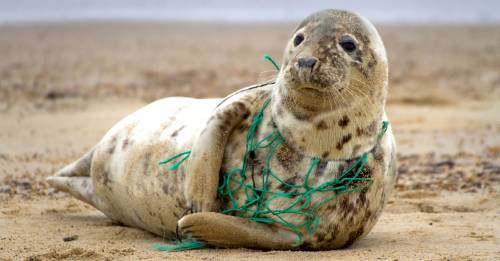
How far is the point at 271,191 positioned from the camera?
4262mm

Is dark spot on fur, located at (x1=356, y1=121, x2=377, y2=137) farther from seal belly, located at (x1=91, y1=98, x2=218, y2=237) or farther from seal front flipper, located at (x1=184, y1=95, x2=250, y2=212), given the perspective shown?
seal belly, located at (x1=91, y1=98, x2=218, y2=237)

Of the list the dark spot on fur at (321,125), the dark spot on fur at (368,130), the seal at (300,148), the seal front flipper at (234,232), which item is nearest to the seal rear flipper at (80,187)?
the seal at (300,148)

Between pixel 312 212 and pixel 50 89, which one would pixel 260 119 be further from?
pixel 50 89

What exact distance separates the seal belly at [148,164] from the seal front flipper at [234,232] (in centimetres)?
27

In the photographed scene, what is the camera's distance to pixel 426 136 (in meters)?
9.04

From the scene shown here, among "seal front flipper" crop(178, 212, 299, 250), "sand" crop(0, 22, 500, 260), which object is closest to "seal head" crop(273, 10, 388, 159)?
"seal front flipper" crop(178, 212, 299, 250)

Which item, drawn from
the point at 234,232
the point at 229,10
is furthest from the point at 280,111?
the point at 229,10

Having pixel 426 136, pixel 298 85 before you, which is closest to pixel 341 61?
pixel 298 85

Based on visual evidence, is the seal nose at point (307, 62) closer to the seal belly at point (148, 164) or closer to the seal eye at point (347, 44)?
the seal eye at point (347, 44)

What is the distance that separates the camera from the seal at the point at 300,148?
409 cm

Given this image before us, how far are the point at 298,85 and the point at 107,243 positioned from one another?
139 cm

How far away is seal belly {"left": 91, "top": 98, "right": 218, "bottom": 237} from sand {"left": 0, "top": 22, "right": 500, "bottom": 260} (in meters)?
0.16

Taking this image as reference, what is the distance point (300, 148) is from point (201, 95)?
24.3 feet

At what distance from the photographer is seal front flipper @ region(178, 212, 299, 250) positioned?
424 centimetres
